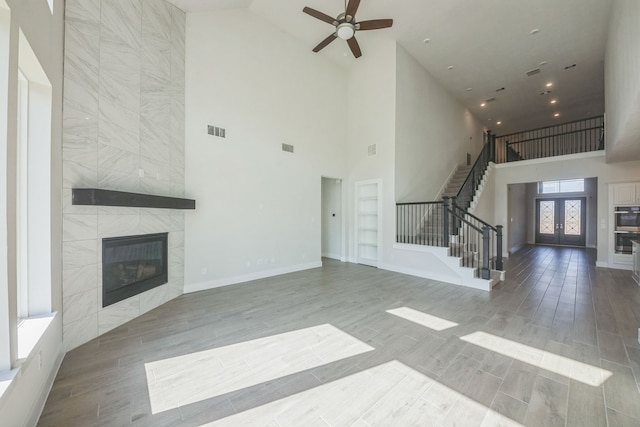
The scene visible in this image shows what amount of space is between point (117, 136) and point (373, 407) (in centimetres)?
414

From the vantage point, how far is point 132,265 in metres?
3.45

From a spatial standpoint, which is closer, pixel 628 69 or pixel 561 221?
pixel 628 69

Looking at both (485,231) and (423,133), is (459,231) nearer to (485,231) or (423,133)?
(485,231)

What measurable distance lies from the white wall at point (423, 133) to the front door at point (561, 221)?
6463 millimetres

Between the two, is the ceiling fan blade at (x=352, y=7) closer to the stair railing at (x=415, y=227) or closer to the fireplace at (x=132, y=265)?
the stair railing at (x=415, y=227)

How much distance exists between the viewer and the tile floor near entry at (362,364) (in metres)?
1.75

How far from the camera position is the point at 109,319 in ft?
10.1

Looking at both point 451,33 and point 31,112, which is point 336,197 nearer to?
point 451,33

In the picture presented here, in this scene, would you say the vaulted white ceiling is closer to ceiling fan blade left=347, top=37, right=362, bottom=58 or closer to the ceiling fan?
ceiling fan blade left=347, top=37, right=362, bottom=58

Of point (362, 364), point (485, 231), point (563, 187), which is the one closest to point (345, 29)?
point (485, 231)

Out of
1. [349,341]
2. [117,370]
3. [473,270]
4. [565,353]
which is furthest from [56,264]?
[473,270]

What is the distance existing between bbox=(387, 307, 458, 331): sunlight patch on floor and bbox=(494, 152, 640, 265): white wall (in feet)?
22.1

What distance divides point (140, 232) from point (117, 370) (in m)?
1.87

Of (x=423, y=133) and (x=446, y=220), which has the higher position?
(x=423, y=133)
